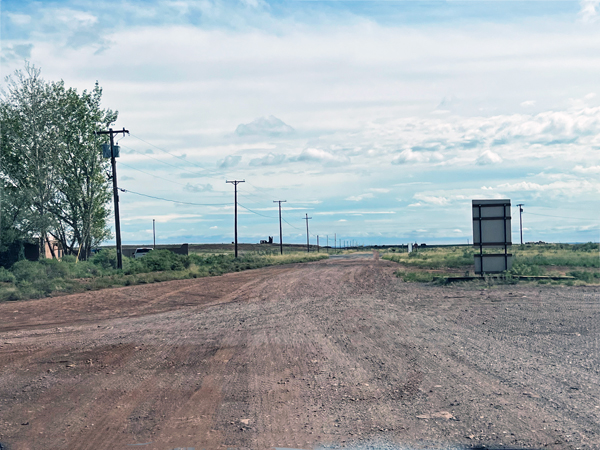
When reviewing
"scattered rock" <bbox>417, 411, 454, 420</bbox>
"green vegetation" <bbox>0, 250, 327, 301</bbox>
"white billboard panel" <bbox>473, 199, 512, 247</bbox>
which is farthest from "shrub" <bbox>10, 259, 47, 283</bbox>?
"scattered rock" <bbox>417, 411, 454, 420</bbox>

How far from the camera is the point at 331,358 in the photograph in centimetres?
932

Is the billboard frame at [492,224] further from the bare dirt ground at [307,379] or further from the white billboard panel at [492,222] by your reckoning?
the bare dirt ground at [307,379]

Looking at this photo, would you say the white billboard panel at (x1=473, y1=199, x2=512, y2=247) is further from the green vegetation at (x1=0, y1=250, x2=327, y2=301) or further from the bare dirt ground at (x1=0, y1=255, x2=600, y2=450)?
the green vegetation at (x1=0, y1=250, x2=327, y2=301)

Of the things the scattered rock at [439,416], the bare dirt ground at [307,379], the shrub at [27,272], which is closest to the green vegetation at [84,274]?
the shrub at [27,272]

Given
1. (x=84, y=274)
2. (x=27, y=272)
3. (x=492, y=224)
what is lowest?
(x=84, y=274)

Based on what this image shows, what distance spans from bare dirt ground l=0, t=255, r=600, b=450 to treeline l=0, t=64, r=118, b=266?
18.6 metres

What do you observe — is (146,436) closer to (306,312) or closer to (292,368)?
(292,368)

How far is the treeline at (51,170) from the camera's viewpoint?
32369 millimetres

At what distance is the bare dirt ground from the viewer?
5.66 m

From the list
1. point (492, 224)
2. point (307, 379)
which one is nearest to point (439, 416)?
point (307, 379)

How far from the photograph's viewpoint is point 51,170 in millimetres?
38750

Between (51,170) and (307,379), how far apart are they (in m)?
35.8

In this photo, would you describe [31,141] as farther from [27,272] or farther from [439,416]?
[439,416]

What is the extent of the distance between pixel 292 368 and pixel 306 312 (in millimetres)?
7026
